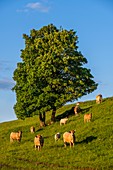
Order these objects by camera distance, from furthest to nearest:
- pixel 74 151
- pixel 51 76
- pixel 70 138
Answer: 1. pixel 51 76
2. pixel 70 138
3. pixel 74 151

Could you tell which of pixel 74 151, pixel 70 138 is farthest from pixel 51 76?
pixel 74 151

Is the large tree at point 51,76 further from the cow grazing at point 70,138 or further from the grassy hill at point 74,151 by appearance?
the cow grazing at point 70,138

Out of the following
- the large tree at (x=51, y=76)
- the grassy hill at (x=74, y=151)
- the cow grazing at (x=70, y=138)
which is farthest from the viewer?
the large tree at (x=51, y=76)

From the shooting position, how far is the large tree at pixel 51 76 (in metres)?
65.9

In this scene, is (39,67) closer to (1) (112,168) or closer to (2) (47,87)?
(2) (47,87)

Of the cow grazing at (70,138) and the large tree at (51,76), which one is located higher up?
the large tree at (51,76)

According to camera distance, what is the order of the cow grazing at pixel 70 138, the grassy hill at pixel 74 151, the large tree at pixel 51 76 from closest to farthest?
the grassy hill at pixel 74 151
the cow grazing at pixel 70 138
the large tree at pixel 51 76

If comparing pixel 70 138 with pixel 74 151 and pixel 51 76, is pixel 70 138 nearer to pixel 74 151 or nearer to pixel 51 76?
pixel 74 151

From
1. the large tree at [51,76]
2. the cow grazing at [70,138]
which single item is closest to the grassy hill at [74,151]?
the cow grazing at [70,138]

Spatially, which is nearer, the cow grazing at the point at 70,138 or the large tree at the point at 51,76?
the cow grazing at the point at 70,138

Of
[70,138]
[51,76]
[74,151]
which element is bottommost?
[74,151]

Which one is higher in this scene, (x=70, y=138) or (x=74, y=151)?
(x=70, y=138)

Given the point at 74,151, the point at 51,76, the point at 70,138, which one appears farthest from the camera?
the point at 51,76

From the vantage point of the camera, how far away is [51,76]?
67375 millimetres
